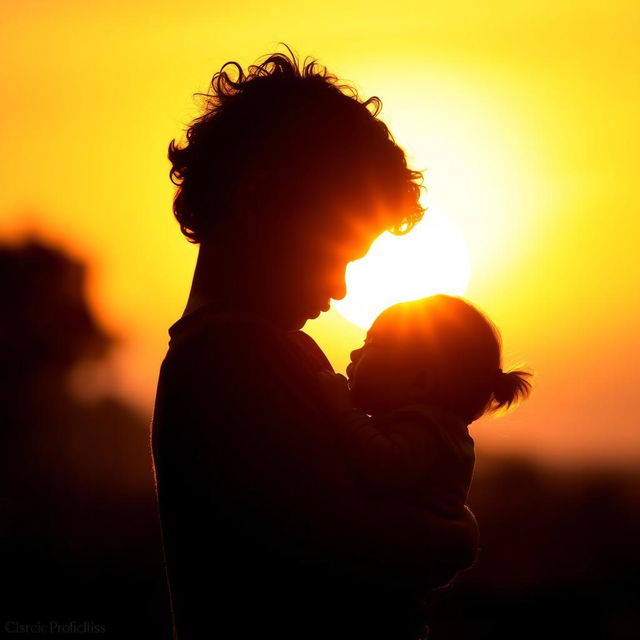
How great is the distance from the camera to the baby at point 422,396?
8.31ft

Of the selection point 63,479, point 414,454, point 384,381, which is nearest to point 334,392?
point 414,454

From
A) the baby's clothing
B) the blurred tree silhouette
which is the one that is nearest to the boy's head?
the baby's clothing

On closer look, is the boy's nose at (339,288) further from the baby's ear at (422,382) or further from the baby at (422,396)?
the baby's ear at (422,382)

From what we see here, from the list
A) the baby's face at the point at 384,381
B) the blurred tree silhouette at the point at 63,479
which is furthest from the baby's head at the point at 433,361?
the blurred tree silhouette at the point at 63,479

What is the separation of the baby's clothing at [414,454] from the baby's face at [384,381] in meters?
0.11

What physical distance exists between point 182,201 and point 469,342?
1.03 metres

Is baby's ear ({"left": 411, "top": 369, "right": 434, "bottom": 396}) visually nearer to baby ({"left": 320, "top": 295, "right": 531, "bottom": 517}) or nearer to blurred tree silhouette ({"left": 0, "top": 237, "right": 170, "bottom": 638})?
baby ({"left": 320, "top": 295, "right": 531, "bottom": 517})

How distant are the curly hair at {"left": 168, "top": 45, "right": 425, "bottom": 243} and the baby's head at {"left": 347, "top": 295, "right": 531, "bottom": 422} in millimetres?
376

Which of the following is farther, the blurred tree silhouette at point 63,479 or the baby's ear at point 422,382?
the blurred tree silhouette at point 63,479

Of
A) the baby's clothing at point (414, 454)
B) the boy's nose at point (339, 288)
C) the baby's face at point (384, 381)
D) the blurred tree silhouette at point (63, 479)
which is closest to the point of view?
the baby's clothing at point (414, 454)

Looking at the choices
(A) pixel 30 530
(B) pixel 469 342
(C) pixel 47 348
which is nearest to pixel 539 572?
(A) pixel 30 530

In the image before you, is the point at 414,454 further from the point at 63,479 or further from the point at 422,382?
the point at 63,479

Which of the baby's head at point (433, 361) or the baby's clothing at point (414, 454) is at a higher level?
the baby's head at point (433, 361)

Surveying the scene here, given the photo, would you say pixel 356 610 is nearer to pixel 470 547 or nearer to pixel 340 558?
pixel 340 558
